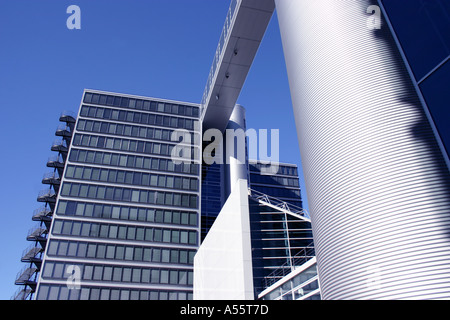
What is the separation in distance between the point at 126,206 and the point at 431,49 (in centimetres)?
4340

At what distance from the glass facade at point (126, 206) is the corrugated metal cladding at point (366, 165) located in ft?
→ 110

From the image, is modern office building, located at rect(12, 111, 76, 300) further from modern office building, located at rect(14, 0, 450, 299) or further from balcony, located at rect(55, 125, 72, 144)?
modern office building, located at rect(14, 0, 450, 299)

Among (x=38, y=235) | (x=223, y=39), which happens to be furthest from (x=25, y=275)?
(x=223, y=39)

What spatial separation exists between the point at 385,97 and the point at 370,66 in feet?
5.53

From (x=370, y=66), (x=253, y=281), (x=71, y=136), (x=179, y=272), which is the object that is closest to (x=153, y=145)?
(x=71, y=136)

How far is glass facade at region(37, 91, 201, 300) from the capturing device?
43719 millimetres

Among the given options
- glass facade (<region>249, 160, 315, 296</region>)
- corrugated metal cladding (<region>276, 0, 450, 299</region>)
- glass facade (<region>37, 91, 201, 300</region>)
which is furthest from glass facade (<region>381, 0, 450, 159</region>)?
glass facade (<region>37, 91, 201, 300</region>)

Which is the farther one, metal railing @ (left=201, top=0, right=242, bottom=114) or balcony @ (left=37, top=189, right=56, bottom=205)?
balcony @ (left=37, top=189, right=56, bottom=205)

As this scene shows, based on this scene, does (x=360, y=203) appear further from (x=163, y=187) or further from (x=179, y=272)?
(x=163, y=187)

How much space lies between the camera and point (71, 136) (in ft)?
186

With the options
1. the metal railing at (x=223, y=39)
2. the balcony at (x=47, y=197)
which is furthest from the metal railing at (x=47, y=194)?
the metal railing at (x=223, y=39)

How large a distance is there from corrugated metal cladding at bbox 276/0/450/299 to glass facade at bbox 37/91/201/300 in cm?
3351

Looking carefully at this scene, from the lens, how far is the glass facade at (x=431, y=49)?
11.7m
